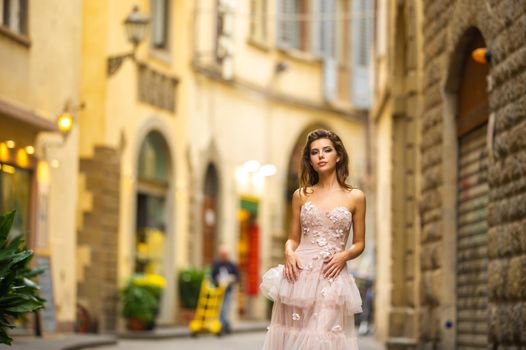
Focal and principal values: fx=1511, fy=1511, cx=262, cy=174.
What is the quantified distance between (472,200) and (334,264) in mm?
8107

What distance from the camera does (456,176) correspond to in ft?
59.2

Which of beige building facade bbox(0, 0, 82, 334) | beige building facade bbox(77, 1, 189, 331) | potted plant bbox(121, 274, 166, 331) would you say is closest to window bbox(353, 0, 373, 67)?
beige building facade bbox(77, 1, 189, 331)

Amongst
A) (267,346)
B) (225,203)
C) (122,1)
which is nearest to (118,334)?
(122,1)

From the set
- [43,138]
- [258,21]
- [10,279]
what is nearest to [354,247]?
[10,279]

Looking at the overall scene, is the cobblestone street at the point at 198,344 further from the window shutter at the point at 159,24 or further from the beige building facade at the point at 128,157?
the window shutter at the point at 159,24

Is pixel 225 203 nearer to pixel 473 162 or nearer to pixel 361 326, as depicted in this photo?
pixel 361 326

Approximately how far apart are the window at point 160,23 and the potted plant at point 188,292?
189 inches

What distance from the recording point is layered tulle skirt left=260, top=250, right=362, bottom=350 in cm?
916

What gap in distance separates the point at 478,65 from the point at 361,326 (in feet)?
47.4

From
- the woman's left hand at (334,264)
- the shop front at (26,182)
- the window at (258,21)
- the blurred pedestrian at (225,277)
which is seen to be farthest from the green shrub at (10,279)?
the window at (258,21)

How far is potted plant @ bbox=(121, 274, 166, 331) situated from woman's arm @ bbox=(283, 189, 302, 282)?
18045 mm

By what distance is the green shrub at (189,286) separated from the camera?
3150 cm

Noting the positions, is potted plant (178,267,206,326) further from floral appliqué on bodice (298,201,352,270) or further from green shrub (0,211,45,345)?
floral appliqué on bodice (298,201,352,270)

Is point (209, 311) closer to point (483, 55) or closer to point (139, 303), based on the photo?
point (139, 303)
